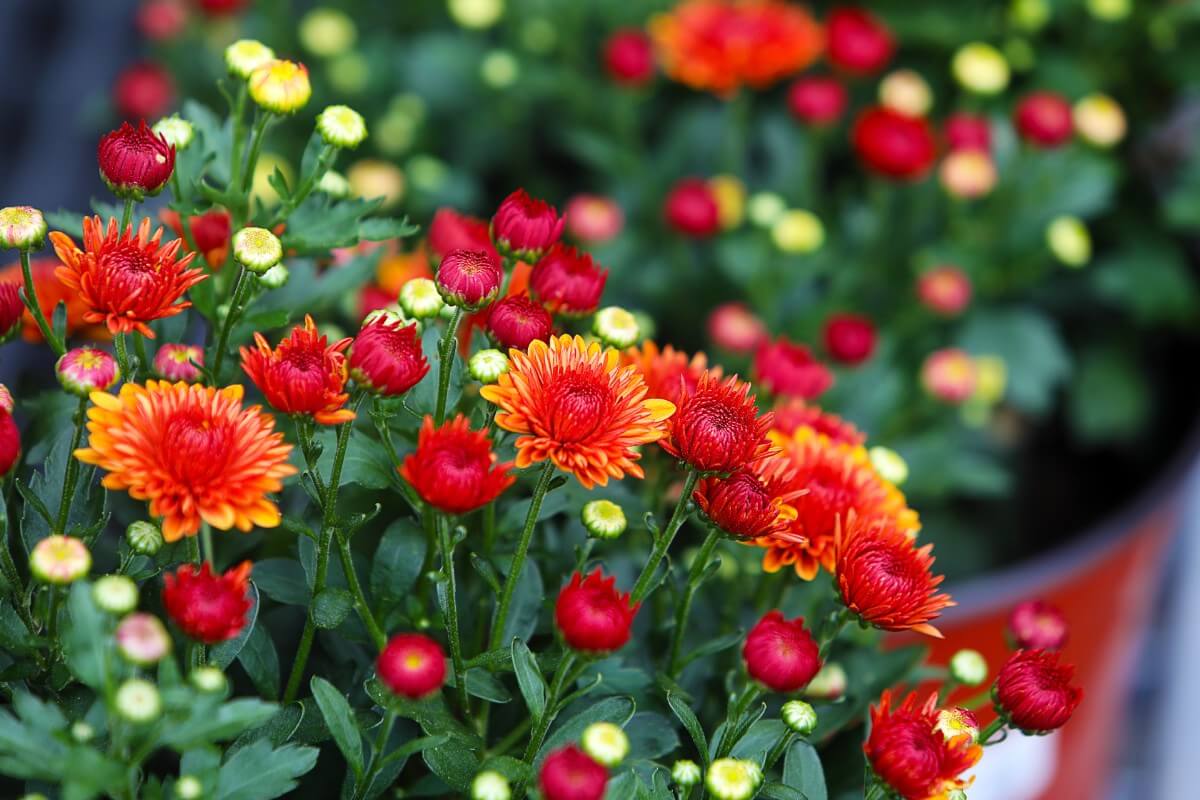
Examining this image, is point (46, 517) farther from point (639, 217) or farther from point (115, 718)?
point (639, 217)

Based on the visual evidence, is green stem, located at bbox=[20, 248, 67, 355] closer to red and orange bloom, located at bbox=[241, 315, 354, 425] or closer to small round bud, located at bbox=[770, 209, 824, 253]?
red and orange bloom, located at bbox=[241, 315, 354, 425]

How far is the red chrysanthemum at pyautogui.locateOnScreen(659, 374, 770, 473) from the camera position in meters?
0.46

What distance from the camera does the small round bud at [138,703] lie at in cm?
38

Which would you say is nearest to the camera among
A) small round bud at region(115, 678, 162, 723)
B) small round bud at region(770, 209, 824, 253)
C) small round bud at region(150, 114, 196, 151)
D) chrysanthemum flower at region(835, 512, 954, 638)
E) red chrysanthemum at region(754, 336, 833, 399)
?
small round bud at region(115, 678, 162, 723)

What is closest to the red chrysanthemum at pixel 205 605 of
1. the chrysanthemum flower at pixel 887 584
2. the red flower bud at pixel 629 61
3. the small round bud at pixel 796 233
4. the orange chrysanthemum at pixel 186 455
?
the orange chrysanthemum at pixel 186 455

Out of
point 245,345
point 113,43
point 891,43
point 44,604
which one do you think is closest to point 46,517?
point 44,604

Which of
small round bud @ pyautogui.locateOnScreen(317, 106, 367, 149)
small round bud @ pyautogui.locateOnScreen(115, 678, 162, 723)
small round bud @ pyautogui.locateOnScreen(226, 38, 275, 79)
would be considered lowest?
small round bud @ pyautogui.locateOnScreen(115, 678, 162, 723)

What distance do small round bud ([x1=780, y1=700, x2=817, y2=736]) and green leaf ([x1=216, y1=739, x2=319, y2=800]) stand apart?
0.18 metres

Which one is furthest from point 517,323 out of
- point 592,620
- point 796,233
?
point 796,233

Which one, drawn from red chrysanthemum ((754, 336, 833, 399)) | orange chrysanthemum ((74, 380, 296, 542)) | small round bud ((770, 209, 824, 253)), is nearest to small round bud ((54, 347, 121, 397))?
orange chrysanthemum ((74, 380, 296, 542))

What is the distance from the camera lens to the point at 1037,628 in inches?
23.7

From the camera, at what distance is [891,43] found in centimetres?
123

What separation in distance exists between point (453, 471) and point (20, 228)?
209 mm

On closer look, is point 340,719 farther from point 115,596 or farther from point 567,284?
point 567,284
